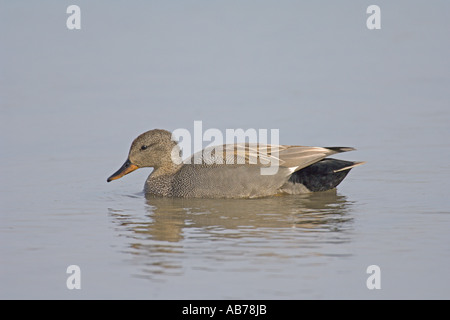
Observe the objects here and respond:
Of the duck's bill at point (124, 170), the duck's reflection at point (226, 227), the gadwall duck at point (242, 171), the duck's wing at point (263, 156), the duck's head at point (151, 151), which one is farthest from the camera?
the duck's head at point (151, 151)

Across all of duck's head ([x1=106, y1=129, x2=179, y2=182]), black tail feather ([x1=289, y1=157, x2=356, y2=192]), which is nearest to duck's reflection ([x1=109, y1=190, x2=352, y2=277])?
black tail feather ([x1=289, y1=157, x2=356, y2=192])

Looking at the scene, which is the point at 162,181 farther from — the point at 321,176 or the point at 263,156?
the point at 321,176

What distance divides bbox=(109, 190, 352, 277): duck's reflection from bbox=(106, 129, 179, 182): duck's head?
579mm

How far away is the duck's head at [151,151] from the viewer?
1084 centimetres

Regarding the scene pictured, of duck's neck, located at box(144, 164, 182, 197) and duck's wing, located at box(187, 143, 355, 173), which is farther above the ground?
duck's wing, located at box(187, 143, 355, 173)

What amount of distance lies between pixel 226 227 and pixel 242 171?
71.6 inches

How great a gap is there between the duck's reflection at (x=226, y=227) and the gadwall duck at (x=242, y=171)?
0.48ft

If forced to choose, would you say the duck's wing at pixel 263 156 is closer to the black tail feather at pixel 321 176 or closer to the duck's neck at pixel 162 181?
the black tail feather at pixel 321 176

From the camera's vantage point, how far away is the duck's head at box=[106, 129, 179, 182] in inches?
427

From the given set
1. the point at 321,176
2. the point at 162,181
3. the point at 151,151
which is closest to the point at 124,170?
the point at 151,151

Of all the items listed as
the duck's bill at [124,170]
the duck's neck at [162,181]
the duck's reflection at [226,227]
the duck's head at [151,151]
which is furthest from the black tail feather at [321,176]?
the duck's bill at [124,170]

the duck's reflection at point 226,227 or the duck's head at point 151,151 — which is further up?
the duck's head at point 151,151

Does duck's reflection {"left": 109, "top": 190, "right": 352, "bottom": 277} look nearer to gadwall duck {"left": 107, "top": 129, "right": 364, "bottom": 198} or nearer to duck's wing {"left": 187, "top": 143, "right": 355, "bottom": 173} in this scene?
gadwall duck {"left": 107, "top": 129, "right": 364, "bottom": 198}

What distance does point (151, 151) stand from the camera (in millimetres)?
10898
